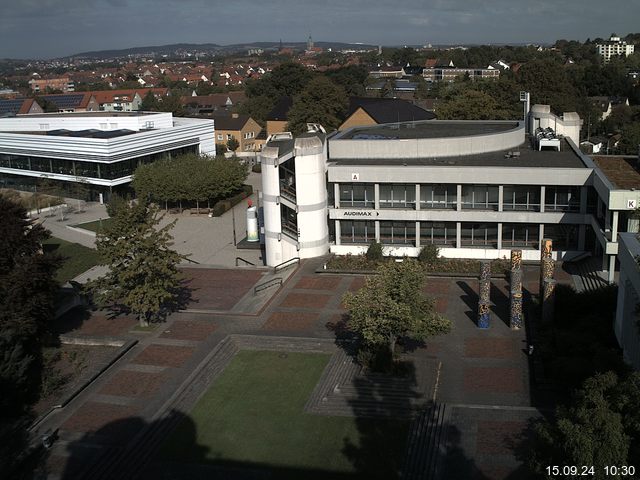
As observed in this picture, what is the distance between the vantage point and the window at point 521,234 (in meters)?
39.9

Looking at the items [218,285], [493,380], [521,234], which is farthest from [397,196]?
[493,380]

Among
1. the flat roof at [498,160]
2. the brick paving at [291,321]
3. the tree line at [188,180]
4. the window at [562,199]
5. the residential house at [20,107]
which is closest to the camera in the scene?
the brick paving at [291,321]

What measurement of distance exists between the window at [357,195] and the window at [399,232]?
1.60 meters

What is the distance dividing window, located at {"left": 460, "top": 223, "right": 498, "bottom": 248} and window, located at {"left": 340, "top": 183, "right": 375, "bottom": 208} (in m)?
5.64

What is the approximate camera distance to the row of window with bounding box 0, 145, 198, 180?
65000 mm

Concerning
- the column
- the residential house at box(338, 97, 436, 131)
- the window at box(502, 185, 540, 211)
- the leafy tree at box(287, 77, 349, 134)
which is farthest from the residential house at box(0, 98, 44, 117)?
the window at box(502, 185, 540, 211)

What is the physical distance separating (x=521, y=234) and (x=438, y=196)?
5.18 m

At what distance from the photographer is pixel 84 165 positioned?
66.0 metres

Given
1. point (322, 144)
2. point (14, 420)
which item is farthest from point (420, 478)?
point (322, 144)

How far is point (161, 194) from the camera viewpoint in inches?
2334

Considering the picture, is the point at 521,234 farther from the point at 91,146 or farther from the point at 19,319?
the point at 91,146

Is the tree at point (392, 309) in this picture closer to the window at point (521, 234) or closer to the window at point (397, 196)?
the window at point (397, 196)

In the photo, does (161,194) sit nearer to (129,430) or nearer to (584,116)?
(129,430)

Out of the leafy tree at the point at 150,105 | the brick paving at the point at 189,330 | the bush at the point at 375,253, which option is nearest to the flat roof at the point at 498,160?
the bush at the point at 375,253
